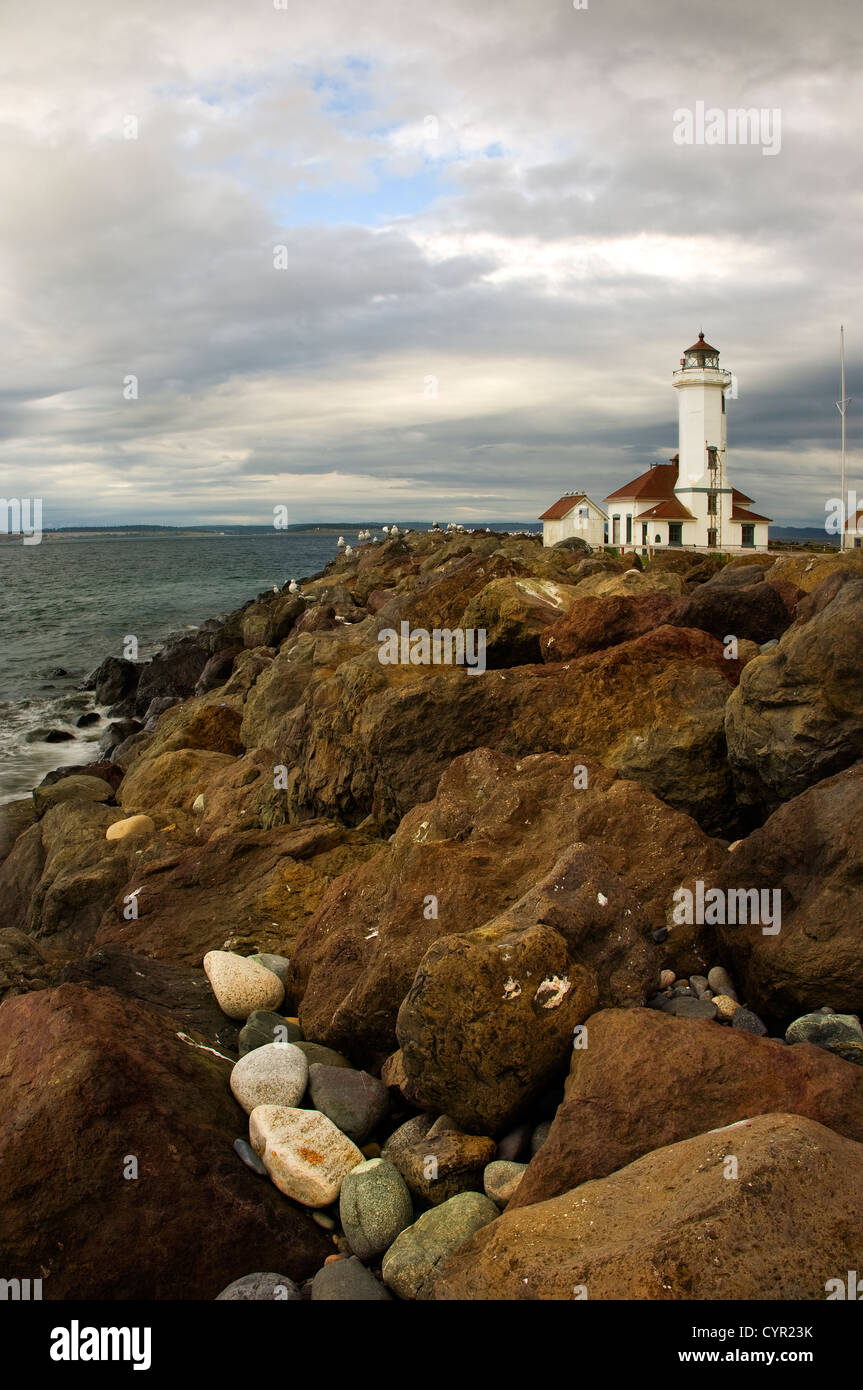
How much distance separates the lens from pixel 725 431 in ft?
178

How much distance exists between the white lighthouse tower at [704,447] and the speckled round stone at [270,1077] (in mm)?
50553

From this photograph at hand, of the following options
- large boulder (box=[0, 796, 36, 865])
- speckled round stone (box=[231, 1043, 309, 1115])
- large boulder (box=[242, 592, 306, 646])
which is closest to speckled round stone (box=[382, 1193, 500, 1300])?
speckled round stone (box=[231, 1043, 309, 1115])

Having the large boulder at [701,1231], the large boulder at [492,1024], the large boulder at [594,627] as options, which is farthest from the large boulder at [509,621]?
the large boulder at [701,1231]

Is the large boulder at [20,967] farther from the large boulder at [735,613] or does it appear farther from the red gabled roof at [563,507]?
the red gabled roof at [563,507]

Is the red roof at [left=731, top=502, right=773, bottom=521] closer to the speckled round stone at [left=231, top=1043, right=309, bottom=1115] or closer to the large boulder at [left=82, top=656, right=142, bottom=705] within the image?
the large boulder at [left=82, top=656, right=142, bottom=705]

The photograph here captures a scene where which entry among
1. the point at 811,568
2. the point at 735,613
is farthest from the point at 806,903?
the point at 811,568

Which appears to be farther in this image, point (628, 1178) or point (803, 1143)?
point (628, 1178)

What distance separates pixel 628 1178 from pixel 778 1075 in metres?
0.87

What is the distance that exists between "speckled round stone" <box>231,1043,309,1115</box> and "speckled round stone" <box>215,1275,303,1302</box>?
3.35 feet

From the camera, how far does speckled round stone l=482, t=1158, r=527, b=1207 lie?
13.9 ft

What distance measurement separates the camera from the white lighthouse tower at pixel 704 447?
53.0 m

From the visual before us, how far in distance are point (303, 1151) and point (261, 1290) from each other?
75cm
